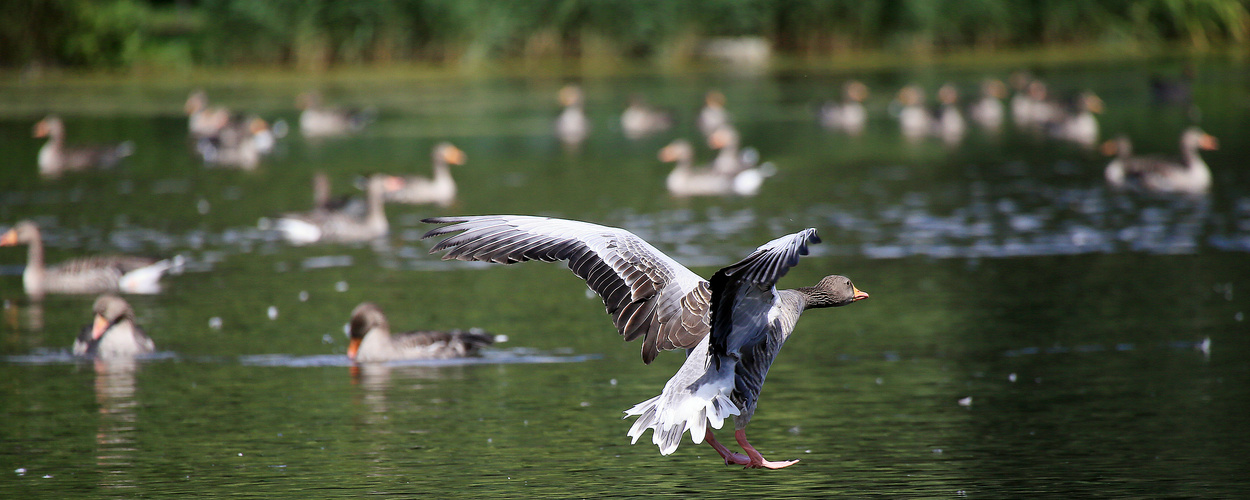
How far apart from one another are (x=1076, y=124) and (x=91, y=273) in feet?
71.4

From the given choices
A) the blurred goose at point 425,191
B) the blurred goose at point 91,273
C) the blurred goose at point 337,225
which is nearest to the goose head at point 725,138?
the blurred goose at point 425,191

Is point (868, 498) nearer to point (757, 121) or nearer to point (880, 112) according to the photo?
point (757, 121)

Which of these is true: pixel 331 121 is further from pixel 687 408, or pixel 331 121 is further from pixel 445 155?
pixel 687 408

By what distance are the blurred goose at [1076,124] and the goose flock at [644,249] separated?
46mm

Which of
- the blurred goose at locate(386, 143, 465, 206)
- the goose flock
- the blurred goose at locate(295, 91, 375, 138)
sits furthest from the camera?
the blurred goose at locate(295, 91, 375, 138)

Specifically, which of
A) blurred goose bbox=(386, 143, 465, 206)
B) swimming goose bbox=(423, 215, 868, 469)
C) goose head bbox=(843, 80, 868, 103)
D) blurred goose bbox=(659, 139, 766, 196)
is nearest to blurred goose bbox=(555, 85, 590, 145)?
goose head bbox=(843, 80, 868, 103)

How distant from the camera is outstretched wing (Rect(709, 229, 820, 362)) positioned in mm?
6348

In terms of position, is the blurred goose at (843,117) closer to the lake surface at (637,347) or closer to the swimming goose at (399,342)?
the lake surface at (637,347)

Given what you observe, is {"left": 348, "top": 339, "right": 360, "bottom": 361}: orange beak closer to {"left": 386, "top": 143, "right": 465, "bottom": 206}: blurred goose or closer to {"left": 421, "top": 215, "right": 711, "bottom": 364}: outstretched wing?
{"left": 421, "top": 215, "right": 711, "bottom": 364}: outstretched wing

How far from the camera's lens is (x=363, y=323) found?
39.7 ft

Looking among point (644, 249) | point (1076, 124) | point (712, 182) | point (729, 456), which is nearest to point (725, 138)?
point (712, 182)

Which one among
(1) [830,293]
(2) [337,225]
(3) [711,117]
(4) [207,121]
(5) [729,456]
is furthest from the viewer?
(3) [711,117]

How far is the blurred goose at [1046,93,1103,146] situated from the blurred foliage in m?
19.6

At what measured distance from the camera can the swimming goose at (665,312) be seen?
7.44 m
